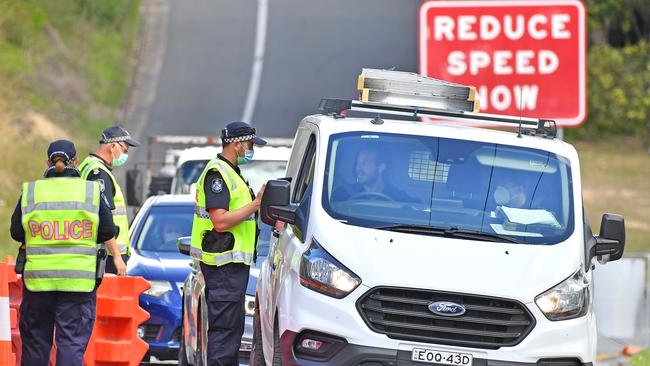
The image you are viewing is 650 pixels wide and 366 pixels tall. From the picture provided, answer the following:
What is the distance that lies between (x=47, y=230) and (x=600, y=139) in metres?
30.3

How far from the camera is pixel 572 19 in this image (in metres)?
19.5

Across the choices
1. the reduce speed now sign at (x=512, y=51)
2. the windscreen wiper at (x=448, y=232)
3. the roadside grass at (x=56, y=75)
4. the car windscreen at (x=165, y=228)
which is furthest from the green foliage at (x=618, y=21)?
the windscreen wiper at (x=448, y=232)

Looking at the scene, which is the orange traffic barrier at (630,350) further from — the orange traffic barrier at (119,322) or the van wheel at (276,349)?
the van wheel at (276,349)

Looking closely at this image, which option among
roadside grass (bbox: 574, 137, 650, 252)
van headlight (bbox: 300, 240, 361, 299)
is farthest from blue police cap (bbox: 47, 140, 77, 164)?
roadside grass (bbox: 574, 137, 650, 252)

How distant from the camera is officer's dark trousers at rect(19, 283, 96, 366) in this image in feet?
36.2

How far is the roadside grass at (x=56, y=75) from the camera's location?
95.2ft

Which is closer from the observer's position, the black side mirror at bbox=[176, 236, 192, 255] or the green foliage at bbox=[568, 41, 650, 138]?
the black side mirror at bbox=[176, 236, 192, 255]

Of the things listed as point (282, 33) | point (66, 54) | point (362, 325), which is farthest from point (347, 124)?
point (282, 33)

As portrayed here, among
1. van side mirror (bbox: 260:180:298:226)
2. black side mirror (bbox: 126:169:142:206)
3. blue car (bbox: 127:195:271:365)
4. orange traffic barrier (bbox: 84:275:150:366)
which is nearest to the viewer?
van side mirror (bbox: 260:180:298:226)

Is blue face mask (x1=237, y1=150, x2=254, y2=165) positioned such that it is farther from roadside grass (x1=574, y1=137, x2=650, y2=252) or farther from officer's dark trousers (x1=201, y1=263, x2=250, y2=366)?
roadside grass (x1=574, y1=137, x2=650, y2=252)

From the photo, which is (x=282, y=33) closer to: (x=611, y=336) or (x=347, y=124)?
(x=611, y=336)

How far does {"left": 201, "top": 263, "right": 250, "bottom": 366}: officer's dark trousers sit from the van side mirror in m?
1.03

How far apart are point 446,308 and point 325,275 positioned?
711 millimetres

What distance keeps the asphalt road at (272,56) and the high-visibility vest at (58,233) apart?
959 inches
